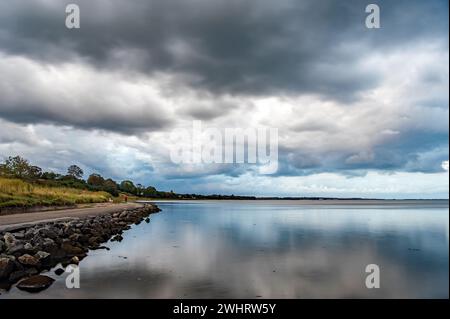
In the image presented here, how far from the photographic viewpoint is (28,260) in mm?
11414

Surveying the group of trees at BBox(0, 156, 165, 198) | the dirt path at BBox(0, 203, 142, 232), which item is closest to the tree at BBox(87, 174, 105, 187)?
the group of trees at BBox(0, 156, 165, 198)

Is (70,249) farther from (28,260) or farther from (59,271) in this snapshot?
(59,271)

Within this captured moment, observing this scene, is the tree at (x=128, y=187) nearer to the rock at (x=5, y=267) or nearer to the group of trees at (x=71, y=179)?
the group of trees at (x=71, y=179)

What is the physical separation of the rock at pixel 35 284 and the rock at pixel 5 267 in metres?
0.90

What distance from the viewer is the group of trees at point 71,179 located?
52594 millimetres

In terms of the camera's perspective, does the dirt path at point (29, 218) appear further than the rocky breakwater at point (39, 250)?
Yes

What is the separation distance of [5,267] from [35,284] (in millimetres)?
1459

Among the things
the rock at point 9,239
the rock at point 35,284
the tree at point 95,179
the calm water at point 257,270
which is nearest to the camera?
the rock at point 35,284

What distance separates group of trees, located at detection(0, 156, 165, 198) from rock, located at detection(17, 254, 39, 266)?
31.0 meters

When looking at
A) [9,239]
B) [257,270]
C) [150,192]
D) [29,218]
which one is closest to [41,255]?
[9,239]

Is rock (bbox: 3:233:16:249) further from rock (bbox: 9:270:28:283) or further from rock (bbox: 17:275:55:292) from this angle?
rock (bbox: 17:275:55:292)

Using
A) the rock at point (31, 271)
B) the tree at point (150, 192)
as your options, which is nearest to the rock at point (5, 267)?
the rock at point (31, 271)
